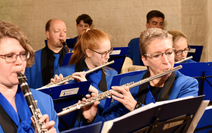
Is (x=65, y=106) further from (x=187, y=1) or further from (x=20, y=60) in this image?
(x=187, y=1)

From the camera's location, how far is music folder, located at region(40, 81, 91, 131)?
1.90m

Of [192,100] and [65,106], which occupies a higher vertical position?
[192,100]

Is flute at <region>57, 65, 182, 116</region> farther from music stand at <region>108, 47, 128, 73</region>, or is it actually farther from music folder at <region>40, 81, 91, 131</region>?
music stand at <region>108, 47, 128, 73</region>

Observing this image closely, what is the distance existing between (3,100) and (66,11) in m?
4.55

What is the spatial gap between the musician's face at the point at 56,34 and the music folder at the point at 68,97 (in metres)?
1.72

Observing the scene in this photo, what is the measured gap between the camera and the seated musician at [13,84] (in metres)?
1.30

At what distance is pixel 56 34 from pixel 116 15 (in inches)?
77.9

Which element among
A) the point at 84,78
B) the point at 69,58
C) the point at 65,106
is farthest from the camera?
the point at 69,58

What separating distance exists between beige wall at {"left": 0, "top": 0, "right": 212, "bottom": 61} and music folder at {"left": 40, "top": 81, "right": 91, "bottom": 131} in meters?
3.01

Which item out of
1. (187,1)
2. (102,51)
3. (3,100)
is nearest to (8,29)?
(3,100)

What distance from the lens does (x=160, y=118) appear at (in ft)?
4.34

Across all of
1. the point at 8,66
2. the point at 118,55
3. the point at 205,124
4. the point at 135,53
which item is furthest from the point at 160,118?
the point at 135,53

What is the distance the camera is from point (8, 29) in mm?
1370

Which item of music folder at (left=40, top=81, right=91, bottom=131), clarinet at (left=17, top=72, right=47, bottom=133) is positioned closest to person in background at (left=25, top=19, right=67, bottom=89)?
music folder at (left=40, top=81, right=91, bottom=131)
